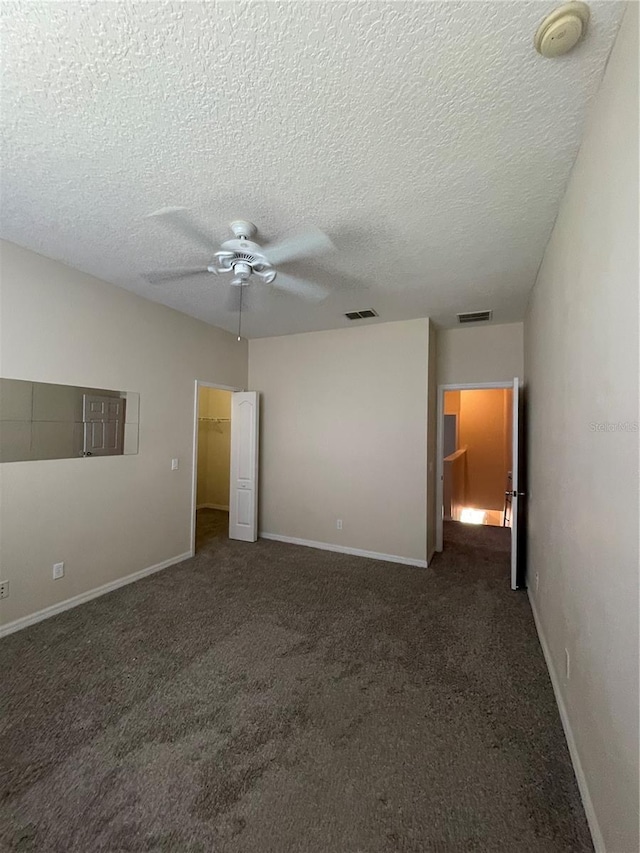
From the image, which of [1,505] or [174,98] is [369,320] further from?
[1,505]

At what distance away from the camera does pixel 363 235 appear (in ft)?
8.12

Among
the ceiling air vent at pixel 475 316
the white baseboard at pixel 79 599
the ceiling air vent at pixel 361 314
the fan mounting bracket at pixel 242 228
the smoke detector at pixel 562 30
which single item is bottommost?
the white baseboard at pixel 79 599

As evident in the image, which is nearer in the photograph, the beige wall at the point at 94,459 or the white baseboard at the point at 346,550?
the beige wall at the point at 94,459

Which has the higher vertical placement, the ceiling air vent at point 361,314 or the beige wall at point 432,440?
the ceiling air vent at point 361,314

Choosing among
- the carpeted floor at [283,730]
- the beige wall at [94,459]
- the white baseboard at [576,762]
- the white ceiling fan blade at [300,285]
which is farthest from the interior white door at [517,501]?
the beige wall at [94,459]

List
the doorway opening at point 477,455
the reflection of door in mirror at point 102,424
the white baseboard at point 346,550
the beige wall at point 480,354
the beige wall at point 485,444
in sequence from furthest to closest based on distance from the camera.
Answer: the beige wall at point 485,444
the doorway opening at point 477,455
the beige wall at point 480,354
the white baseboard at point 346,550
the reflection of door in mirror at point 102,424

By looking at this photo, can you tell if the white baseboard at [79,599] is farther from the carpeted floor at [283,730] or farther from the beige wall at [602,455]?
the beige wall at [602,455]

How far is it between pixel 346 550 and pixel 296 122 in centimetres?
414

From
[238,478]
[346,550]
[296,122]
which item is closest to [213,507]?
[238,478]

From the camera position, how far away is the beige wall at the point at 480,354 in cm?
430

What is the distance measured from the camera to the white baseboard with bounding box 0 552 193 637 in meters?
2.70

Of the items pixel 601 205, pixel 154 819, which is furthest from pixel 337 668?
pixel 601 205

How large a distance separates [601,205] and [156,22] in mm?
1674

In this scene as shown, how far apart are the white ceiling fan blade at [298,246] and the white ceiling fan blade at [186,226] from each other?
48cm
